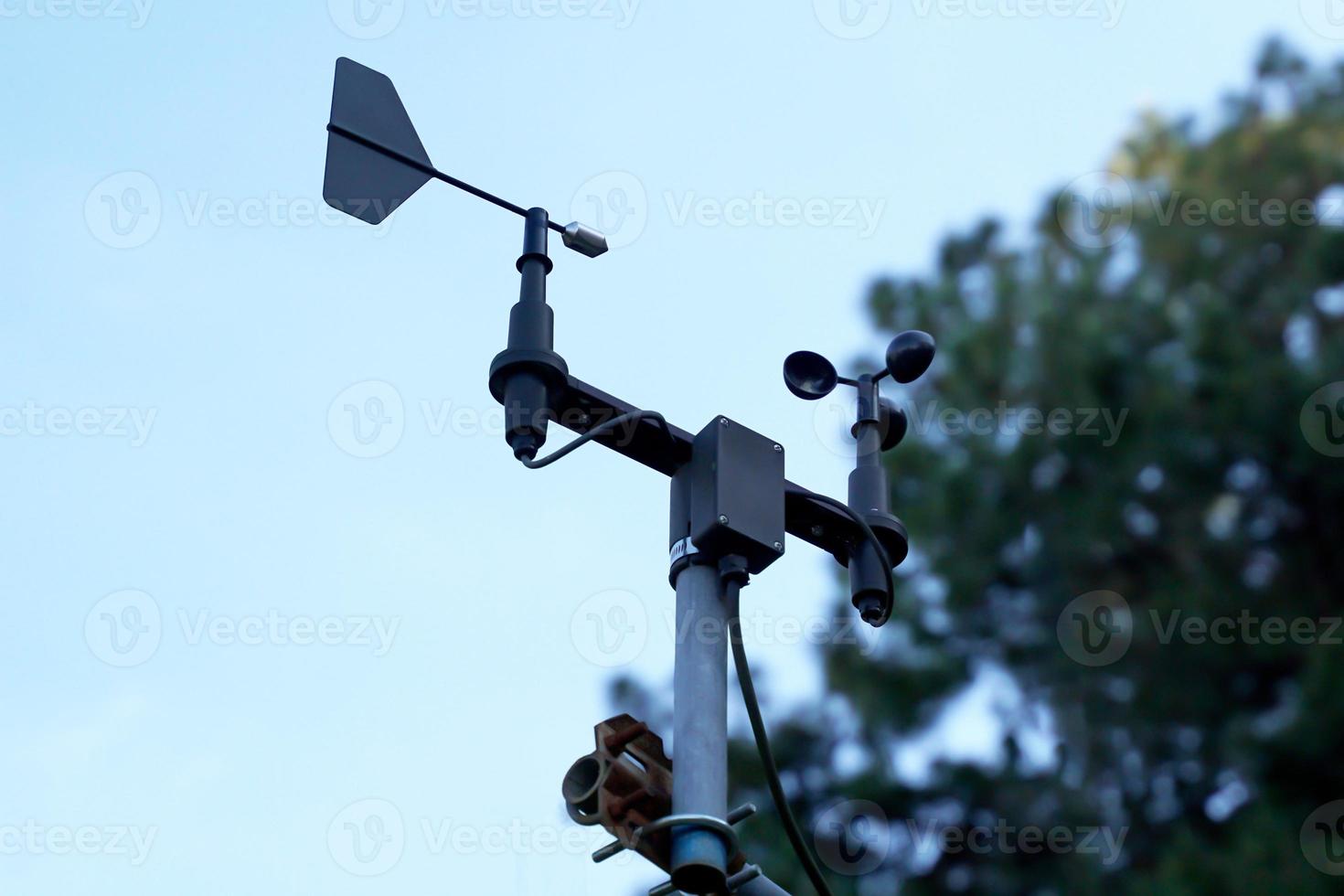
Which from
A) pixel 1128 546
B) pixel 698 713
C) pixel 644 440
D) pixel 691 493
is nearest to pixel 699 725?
pixel 698 713

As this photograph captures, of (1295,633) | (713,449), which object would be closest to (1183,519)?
(1295,633)

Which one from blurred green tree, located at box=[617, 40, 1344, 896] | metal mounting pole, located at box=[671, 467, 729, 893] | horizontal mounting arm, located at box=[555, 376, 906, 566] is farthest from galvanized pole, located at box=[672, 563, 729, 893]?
blurred green tree, located at box=[617, 40, 1344, 896]

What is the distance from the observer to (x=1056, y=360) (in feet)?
37.4

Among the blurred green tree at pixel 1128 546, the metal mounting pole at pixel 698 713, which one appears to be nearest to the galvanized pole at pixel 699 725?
the metal mounting pole at pixel 698 713

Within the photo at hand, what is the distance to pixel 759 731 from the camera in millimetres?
3258

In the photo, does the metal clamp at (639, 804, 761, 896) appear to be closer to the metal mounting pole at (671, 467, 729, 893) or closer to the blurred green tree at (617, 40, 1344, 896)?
the metal mounting pole at (671, 467, 729, 893)

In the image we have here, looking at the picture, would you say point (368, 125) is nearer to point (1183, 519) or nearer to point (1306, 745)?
point (1306, 745)

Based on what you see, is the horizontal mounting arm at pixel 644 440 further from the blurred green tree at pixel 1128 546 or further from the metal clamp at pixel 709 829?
the blurred green tree at pixel 1128 546

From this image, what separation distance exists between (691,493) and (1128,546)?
26.2 feet

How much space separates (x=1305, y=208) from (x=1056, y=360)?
209cm

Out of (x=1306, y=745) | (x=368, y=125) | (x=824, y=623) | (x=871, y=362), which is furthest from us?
(x=871, y=362)

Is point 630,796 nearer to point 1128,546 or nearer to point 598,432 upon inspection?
point 598,432

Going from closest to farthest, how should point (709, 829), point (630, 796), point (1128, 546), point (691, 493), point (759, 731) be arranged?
point (709, 829)
point (630, 796)
point (759, 731)
point (691, 493)
point (1128, 546)

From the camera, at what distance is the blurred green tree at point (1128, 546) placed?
9.75 meters
